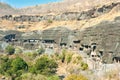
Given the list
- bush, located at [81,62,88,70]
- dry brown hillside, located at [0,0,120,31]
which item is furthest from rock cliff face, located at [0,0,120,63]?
bush, located at [81,62,88,70]

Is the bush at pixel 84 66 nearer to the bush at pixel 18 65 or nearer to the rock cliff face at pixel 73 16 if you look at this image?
the bush at pixel 18 65

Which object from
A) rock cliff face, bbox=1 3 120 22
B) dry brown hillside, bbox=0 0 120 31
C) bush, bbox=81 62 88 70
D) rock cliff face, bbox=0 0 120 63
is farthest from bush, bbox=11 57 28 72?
rock cliff face, bbox=1 3 120 22

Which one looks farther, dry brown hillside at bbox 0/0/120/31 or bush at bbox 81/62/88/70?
dry brown hillside at bbox 0/0/120/31

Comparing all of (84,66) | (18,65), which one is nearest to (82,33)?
(84,66)

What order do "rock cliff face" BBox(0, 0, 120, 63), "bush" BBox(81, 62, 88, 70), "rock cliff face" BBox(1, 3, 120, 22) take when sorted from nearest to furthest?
"bush" BBox(81, 62, 88, 70) < "rock cliff face" BBox(0, 0, 120, 63) < "rock cliff face" BBox(1, 3, 120, 22)

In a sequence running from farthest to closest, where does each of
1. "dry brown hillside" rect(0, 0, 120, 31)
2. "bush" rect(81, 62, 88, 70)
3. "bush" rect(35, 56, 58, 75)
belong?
"dry brown hillside" rect(0, 0, 120, 31) → "bush" rect(35, 56, 58, 75) → "bush" rect(81, 62, 88, 70)

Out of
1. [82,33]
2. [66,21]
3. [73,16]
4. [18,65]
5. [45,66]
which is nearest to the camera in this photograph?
[45,66]

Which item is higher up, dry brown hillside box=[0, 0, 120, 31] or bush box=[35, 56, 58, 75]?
dry brown hillside box=[0, 0, 120, 31]

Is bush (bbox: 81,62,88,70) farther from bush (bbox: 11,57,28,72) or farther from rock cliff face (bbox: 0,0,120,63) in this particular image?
bush (bbox: 11,57,28,72)

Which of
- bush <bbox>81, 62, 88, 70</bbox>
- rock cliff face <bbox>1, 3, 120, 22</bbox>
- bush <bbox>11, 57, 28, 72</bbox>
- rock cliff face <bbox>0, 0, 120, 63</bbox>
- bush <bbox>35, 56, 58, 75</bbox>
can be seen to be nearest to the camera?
bush <bbox>81, 62, 88, 70</bbox>

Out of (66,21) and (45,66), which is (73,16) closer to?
(66,21)

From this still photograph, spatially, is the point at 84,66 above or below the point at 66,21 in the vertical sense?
below

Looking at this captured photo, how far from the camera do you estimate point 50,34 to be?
7675 centimetres

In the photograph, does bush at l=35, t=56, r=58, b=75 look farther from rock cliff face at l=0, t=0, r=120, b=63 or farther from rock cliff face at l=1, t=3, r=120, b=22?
rock cliff face at l=1, t=3, r=120, b=22
